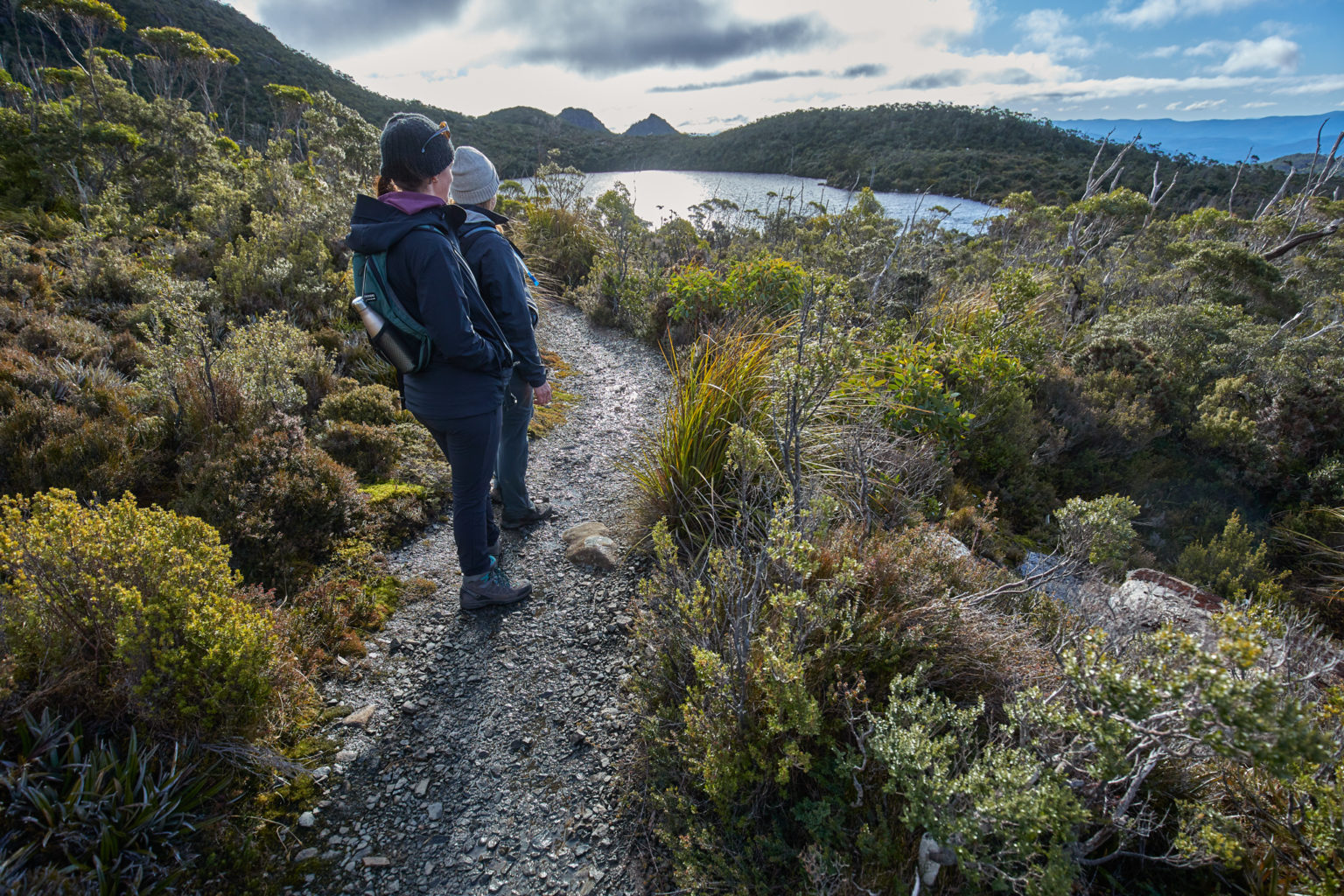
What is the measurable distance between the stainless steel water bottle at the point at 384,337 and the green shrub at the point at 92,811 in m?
1.59

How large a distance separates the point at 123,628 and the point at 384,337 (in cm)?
135

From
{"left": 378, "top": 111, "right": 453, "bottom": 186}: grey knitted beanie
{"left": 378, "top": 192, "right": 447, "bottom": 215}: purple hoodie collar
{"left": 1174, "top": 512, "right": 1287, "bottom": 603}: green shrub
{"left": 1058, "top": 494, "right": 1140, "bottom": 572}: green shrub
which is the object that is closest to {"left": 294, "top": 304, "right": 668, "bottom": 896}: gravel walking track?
{"left": 378, "top": 192, "right": 447, "bottom": 215}: purple hoodie collar

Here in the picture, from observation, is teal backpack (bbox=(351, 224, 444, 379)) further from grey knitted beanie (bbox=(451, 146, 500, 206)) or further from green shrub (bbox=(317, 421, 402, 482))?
green shrub (bbox=(317, 421, 402, 482))

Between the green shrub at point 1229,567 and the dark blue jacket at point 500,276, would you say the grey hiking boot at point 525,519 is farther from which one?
the green shrub at point 1229,567

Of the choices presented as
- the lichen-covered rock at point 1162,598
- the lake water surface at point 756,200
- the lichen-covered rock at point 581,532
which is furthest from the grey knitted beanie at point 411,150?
the lake water surface at point 756,200

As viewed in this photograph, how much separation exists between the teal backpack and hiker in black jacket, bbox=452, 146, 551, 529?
0.39 meters

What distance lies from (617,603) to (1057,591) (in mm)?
2986

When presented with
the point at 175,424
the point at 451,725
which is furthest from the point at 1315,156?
the point at 175,424

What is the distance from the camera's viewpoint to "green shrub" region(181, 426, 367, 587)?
9.68 ft

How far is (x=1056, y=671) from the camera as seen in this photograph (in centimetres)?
213

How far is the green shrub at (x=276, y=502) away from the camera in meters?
2.95

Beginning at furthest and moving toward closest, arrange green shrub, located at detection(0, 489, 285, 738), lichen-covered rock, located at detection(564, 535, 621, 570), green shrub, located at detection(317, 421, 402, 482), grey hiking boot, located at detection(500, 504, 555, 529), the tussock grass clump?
green shrub, located at detection(317, 421, 402, 482)
grey hiking boot, located at detection(500, 504, 555, 529)
the tussock grass clump
lichen-covered rock, located at detection(564, 535, 621, 570)
green shrub, located at detection(0, 489, 285, 738)

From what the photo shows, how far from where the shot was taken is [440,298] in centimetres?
227

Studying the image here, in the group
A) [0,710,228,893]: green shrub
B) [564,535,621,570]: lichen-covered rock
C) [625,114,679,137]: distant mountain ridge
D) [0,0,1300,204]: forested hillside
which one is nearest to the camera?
[0,710,228,893]: green shrub
